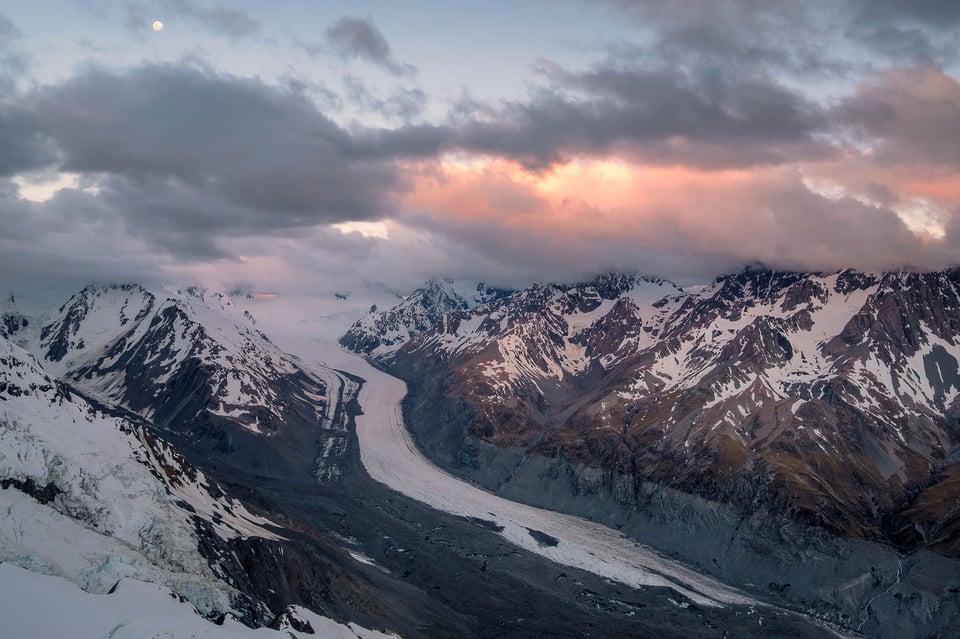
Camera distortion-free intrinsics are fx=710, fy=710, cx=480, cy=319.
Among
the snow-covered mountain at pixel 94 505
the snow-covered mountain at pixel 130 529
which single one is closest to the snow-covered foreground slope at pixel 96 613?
the snow-covered mountain at pixel 130 529

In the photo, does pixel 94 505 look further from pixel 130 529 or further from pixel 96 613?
pixel 96 613

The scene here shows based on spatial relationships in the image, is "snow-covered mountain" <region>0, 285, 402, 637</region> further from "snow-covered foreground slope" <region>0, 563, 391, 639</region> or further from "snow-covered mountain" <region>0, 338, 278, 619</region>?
"snow-covered foreground slope" <region>0, 563, 391, 639</region>

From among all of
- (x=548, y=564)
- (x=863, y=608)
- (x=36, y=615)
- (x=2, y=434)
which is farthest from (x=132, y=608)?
(x=863, y=608)

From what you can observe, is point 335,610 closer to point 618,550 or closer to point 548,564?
point 548,564

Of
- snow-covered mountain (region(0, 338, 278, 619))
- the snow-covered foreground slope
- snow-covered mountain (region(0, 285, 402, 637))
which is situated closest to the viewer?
the snow-covered foreground slope

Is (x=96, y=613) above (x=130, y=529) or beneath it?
above

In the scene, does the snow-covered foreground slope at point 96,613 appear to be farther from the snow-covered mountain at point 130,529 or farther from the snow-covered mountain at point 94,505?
the snow-covered mountain at point 94,505

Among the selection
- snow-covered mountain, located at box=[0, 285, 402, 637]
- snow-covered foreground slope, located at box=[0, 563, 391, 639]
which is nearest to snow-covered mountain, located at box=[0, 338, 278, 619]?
snow-covered mountain, located at box=[0, 285, 402, 637]

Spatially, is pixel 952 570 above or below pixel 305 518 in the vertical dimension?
above

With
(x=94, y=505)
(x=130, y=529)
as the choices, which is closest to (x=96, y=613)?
(x=130, y=529)
